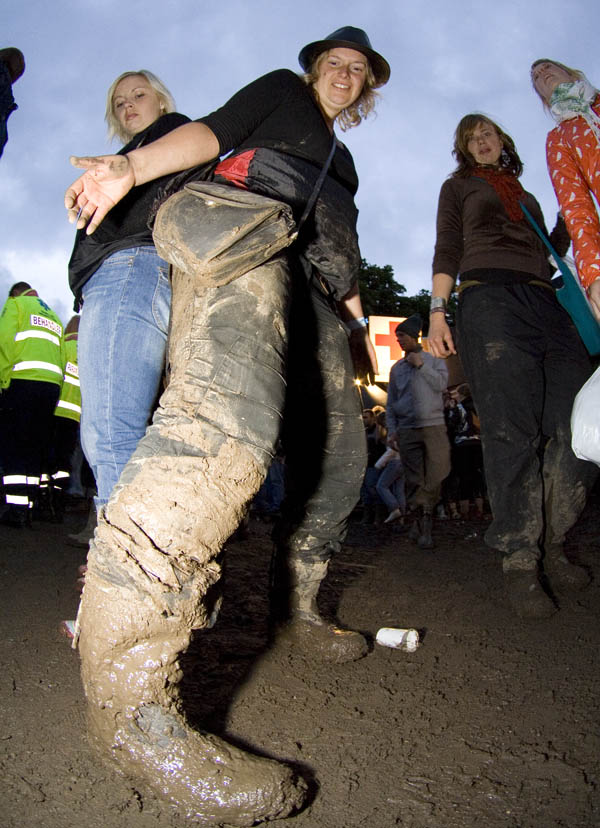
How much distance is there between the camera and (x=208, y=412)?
144 centimetres

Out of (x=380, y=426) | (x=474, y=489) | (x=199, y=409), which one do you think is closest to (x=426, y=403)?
(x=474, y=489)

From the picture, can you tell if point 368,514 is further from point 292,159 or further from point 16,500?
point 292,159

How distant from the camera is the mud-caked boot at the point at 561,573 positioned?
3.11m

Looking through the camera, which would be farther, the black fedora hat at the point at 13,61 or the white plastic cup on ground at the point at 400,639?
the black fedora hat at the point at 13,61

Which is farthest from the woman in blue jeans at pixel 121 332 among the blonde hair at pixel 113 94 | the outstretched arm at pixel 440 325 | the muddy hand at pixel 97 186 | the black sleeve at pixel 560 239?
the black sleeve at pixel 560 239

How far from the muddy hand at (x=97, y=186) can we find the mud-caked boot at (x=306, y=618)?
4.61 feet

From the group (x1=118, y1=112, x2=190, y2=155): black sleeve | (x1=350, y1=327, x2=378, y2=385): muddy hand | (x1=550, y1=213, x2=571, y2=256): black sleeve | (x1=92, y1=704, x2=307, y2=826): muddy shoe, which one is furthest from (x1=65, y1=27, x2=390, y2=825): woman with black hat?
(x1=550, y1=213, x2=571, y2=256): black sleeve

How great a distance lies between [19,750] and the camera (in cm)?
149

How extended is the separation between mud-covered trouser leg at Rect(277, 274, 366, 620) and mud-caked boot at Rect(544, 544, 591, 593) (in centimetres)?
142

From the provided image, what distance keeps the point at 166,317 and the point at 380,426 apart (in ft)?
27.8

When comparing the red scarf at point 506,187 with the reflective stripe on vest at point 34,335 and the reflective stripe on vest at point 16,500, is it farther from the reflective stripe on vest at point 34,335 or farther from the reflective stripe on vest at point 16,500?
the reflective stripe on vest at point 16,500

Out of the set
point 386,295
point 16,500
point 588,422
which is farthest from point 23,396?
point 386,295

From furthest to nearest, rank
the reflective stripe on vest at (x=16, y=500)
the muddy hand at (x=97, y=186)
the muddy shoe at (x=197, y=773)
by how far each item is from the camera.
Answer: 1. the reflective stripe on vest at (x=16, y=500)
2. the muddy hand at (x=97, y=186)
3. the muddy shoe at (x=197, y=773)

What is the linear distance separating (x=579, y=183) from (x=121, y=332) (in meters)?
2.15
